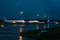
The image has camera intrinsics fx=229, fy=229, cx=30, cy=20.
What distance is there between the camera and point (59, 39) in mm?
33969

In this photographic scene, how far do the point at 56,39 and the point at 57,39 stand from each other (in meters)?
0.16

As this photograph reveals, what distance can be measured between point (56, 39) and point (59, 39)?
448 mm

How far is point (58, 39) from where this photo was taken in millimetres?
34125

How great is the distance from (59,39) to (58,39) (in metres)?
0.20

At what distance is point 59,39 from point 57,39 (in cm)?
32

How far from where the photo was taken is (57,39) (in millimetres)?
34125

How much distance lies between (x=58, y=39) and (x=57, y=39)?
15 cm

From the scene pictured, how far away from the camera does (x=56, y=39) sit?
34094mm
